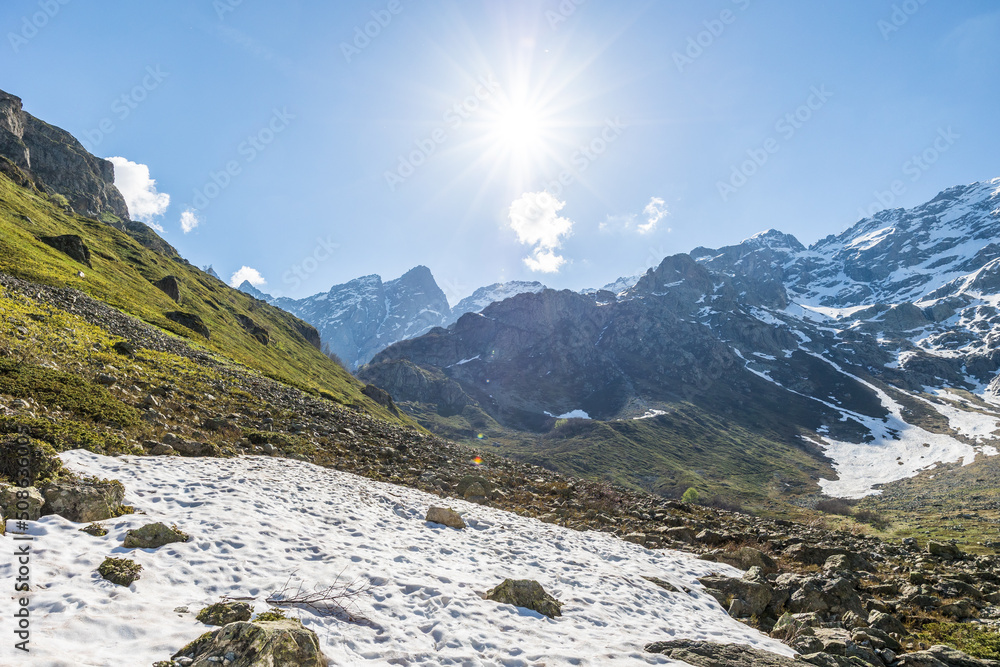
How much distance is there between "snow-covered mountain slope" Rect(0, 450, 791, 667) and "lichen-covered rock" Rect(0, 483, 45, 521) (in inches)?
17.3

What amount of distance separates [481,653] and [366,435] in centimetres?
2768

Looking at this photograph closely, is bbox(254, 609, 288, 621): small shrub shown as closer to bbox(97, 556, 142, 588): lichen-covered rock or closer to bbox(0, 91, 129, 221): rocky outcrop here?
bbox(97, 556, 142, 588): lichen-covered rock

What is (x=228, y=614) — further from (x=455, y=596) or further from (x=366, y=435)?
(x=366, y=435)

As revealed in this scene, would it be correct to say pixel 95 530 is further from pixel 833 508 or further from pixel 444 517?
pixel 833 508

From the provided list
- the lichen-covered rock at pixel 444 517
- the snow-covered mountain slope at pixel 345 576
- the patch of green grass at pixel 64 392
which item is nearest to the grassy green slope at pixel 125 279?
the patch of green grass at pixel 64 392

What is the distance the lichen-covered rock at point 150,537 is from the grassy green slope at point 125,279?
43193 mm

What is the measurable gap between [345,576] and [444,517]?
7.84 metres

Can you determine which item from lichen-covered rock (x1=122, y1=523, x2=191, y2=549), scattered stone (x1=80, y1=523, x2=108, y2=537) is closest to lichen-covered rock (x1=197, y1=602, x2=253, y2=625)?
lichen-covered rock (x1=122, y1=523, x2=191, y2=549)

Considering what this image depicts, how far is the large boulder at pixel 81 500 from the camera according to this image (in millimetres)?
10328

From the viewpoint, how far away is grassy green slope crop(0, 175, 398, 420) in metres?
49.0

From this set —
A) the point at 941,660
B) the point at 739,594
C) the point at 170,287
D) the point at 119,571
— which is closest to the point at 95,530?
the point at 119,571

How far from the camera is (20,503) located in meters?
9.67

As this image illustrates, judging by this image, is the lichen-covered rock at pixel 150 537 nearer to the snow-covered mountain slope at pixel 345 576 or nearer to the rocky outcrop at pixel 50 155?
the snow-covered mountain slope at pixel 345 576

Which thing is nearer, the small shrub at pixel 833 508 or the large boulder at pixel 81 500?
the large boulder at pixel 81 500
